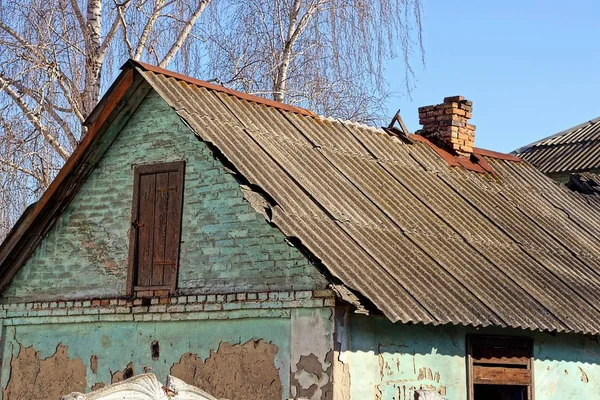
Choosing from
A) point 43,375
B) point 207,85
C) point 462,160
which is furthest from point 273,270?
point 462,160

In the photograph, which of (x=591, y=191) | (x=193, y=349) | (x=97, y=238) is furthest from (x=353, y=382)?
(x=591, y=191)

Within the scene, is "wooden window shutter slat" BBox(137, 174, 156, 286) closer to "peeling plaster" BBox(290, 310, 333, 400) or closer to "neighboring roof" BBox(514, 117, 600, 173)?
"peeling plaster" BBox(290, 310, 333, 400)

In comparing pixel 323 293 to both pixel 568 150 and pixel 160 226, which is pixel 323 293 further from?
pixel 568 150

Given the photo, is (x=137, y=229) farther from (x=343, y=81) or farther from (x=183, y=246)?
(x=343, y=81)

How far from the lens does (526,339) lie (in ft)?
38.0

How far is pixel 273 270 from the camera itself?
1057cm

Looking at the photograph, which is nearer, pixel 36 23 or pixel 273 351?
pixel 273 351

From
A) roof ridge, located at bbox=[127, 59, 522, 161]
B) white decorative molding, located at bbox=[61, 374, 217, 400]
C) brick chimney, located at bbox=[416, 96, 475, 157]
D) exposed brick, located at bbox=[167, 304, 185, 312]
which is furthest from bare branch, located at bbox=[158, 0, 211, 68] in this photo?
white decorative molding, located at bbox=[61, 374, 217, 400]

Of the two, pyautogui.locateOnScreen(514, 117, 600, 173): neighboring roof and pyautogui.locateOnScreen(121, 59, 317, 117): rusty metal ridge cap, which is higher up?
pyautogui.locateOnScreen(514, 117, 600, 173): neighboring roof

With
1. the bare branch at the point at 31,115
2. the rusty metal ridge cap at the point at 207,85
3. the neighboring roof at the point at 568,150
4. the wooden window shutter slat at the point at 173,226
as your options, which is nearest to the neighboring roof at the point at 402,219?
the rusty metal ridge cap at the point at 207,85

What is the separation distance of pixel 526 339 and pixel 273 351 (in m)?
2.90

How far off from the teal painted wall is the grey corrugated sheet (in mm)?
476

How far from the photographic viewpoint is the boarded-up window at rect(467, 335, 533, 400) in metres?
11.2

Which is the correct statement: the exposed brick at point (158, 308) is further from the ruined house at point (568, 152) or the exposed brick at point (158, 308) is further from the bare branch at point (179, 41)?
the ruined house at point (568, 152)
